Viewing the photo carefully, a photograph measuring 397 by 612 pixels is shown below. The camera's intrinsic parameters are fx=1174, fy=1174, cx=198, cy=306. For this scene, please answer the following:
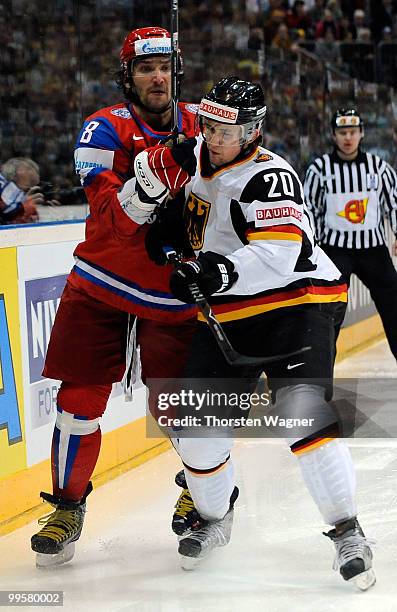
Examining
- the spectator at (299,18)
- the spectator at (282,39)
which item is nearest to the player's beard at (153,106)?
the spectator at (282,39)

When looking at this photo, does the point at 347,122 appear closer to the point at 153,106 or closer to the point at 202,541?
the point at 153,106

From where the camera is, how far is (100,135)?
297 centimetres

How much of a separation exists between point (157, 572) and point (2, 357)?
815 millimetres

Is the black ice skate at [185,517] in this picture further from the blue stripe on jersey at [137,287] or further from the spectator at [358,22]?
the spectator at [358,22]

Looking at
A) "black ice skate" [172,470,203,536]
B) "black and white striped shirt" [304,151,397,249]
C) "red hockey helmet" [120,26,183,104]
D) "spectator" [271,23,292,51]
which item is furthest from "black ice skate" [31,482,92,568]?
"spectator" [271,23,292,51]

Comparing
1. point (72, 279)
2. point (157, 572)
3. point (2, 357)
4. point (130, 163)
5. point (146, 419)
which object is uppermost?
point (130, 163)

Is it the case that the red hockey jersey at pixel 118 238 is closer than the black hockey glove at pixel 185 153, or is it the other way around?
the black hockey glove at pixel 185 153

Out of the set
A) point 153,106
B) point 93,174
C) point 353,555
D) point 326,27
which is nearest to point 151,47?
point 153,106

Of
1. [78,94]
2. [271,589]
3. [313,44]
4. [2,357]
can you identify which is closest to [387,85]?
[313,44]

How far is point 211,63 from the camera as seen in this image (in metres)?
5.71

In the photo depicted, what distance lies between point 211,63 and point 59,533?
322cm

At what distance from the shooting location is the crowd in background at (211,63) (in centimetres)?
407

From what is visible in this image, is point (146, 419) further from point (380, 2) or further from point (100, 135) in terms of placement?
point (380, 2)

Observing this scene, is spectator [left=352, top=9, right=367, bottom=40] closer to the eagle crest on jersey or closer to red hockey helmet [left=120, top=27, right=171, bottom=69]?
red hockey helmet [left=120, top=27, right=171, bottom=69]
